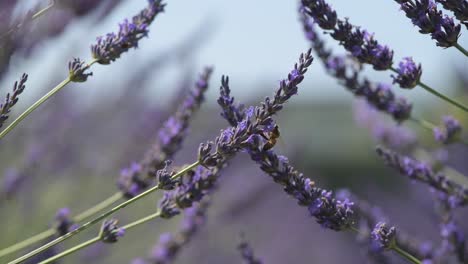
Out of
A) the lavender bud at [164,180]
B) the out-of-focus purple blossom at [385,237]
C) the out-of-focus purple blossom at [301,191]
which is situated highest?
the lavender bud at [164,180]

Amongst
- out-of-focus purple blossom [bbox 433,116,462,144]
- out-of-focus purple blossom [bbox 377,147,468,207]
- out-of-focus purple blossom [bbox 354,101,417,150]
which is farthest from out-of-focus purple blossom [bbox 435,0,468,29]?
out-of-focus purple blossom [bbox 354,101,417,150]

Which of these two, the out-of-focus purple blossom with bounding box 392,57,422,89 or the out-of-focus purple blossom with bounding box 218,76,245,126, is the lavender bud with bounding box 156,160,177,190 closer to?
the out-of-focus purple blossom with bounding box 218,76,245,126

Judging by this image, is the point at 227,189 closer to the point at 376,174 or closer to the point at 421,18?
the point at 421,18

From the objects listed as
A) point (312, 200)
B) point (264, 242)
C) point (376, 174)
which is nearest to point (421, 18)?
point (312, 200)

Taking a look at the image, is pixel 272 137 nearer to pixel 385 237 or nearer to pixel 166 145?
pixel 385 237

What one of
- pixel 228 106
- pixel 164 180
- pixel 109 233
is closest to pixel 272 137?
pixel 228 106

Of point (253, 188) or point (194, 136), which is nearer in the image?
point (253, 188)

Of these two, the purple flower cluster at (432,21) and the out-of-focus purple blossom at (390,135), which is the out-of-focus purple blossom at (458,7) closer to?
the purple flower cluster at (432,21)

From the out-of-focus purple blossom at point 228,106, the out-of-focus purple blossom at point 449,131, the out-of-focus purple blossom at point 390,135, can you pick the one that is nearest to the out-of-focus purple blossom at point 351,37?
the out-of-focus purple blossom at point 228,106
